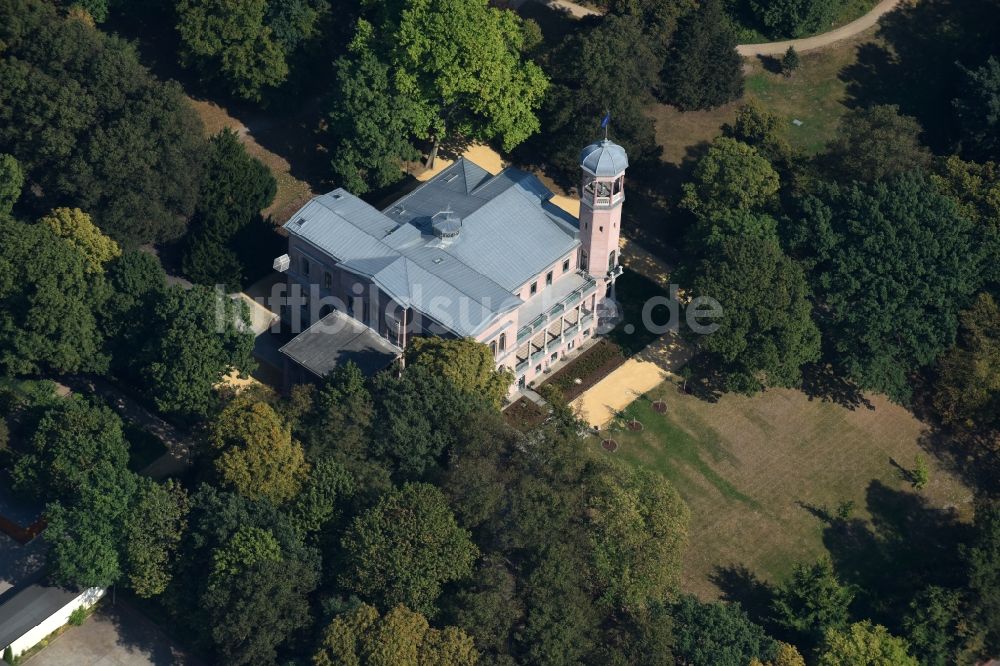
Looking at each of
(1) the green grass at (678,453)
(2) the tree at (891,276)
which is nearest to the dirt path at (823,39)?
(2) the tree at (891,276)

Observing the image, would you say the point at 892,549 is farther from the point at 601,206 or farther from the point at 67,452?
the point at 67,452

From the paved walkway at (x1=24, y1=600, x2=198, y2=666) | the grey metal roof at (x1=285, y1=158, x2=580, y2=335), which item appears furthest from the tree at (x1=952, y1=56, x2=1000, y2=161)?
the paved walkway at (x1=24, y1=600, x2=198, y2=666)

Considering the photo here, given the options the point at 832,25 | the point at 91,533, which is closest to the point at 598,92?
the point at 832,25

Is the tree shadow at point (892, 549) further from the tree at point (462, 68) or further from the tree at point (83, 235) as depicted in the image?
the tree at point (83, 235)

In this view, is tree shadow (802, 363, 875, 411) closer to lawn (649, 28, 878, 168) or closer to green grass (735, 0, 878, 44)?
lawn (649, 28, 878, 168)

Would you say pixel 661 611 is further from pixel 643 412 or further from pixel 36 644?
pixel 36 644

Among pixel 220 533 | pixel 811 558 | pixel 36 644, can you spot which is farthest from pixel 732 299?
pixel 36 644

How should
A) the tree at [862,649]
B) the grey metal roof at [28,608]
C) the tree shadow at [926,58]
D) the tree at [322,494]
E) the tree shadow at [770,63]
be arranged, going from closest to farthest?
the grey metal roof at [28,608] < the tree at [322,494] < the tree at [862,649] < the tree shadow at [926,58] < the tree shadow at [770,63]
